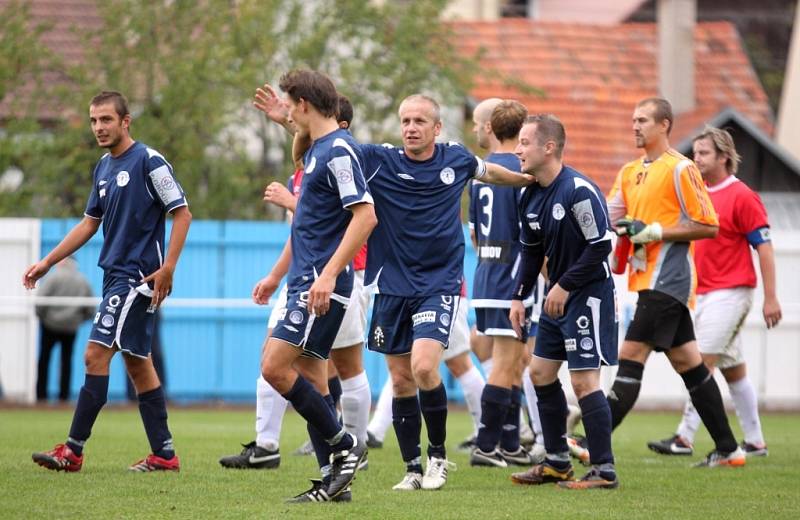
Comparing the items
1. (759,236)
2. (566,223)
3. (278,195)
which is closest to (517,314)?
(566,223)

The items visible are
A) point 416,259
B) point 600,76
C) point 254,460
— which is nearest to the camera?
point 416,259

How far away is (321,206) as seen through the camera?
7.08m

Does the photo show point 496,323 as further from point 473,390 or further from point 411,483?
point 411,483

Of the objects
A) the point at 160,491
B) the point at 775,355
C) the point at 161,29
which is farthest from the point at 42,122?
the point at 160,491

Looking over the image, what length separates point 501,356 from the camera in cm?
899

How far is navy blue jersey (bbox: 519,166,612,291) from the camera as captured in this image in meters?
7.67

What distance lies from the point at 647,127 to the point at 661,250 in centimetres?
79

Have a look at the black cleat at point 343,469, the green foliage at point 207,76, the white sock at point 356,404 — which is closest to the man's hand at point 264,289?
the white sock at point 356,404

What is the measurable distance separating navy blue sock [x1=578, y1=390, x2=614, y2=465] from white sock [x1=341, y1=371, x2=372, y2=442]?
1706 mm

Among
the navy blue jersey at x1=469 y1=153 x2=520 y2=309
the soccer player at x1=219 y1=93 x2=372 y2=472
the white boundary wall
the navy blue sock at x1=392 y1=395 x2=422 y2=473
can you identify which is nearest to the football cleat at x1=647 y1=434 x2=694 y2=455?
the navy blue jersey at x1=469 y1=153 x2=520 y2=309

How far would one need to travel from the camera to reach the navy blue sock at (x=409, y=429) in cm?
769

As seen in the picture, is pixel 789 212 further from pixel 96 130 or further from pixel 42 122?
pixel 96 130

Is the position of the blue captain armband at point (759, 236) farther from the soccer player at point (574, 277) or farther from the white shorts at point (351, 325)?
the white shorts at point (351, 325)

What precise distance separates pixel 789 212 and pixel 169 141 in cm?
1115
